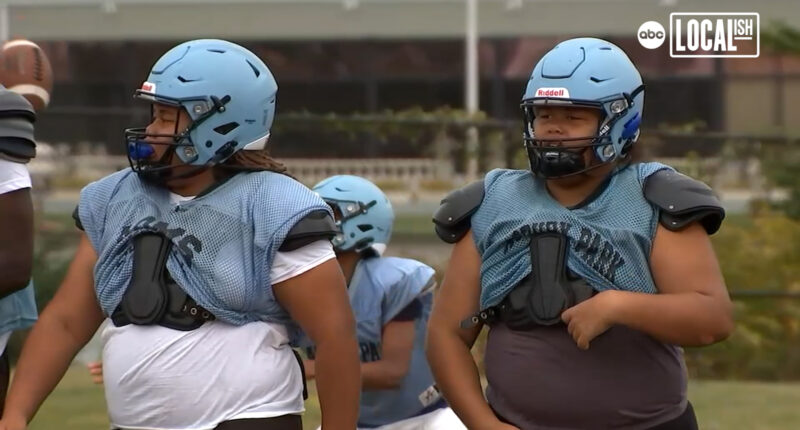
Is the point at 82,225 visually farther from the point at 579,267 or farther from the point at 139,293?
the point at 579,267

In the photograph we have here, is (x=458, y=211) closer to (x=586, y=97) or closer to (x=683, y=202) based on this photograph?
(x=586, y=97)

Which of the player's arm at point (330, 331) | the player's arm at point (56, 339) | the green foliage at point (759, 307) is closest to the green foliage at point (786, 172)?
the green foliage at point (759, 307)

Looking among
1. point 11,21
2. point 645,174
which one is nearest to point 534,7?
point 11,21

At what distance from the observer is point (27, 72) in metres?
5.25

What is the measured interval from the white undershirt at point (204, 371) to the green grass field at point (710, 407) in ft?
14.5

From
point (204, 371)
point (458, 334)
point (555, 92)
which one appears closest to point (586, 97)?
point (555, 92)

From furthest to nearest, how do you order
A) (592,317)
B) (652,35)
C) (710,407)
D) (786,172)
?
(652,35)
(786,172)
(710,407)
(592,317)

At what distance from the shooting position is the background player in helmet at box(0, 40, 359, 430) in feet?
11.1

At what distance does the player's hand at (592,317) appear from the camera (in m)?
3.38

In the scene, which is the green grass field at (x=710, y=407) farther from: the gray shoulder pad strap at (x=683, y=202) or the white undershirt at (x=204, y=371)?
the gray shoulder pad strap at (x=683, y=202)

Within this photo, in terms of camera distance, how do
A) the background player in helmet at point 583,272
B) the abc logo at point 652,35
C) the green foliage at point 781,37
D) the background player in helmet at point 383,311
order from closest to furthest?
the background player in helmet at point 583,272
the background player in helmet at point 383,311
the abc logo at point 652,35
the green foliage at point 781,37

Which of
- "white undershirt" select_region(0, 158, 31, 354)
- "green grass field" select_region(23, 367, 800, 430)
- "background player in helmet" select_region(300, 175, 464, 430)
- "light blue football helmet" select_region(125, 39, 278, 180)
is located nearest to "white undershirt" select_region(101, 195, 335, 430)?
"light blue football helmet" select_region(125, 39, 278, 180)

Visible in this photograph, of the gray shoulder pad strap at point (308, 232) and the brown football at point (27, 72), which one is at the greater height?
the brown football at point (27, 72)

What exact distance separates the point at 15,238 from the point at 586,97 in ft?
4.91
